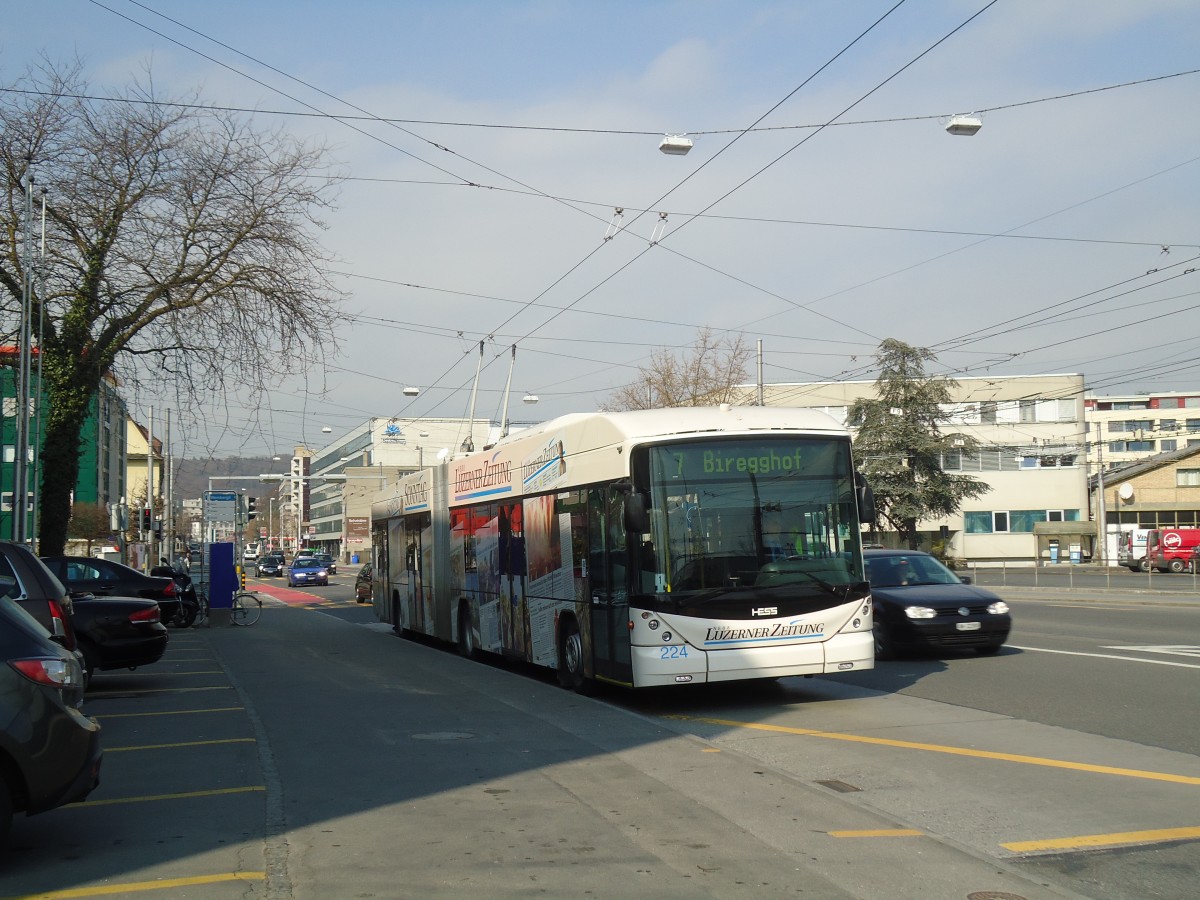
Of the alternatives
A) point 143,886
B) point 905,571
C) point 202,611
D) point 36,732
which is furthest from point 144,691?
point 202,611

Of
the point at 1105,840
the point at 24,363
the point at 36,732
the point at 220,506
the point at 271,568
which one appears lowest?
the point at 1105,840

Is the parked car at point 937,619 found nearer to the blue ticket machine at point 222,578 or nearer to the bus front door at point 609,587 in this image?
the bus front door at point 609,587

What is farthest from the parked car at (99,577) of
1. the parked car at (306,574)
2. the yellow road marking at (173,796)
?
the parked car at (306,574)

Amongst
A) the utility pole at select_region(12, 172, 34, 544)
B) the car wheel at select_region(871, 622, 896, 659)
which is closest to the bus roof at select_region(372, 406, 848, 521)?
the car wheel at select_region(871, 622, 896, 659)

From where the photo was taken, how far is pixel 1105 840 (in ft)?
22.0

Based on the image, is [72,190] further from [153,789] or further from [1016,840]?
[1016,840]

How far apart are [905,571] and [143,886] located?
1387 centimetres

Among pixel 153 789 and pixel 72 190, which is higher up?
pixel 72 190

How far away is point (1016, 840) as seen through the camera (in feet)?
22.3

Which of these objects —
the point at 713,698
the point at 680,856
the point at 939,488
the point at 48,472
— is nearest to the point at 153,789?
the point at 680,856

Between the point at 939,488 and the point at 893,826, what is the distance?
5863 cm

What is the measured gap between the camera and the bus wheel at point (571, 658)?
1375 cm

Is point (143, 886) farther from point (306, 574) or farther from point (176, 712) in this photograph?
point (306, 574)

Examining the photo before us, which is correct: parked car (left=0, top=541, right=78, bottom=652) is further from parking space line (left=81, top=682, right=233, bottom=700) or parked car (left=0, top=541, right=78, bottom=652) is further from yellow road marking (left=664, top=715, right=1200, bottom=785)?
yellow road marking (left=664, top=715, right=1200, bottom=785)
